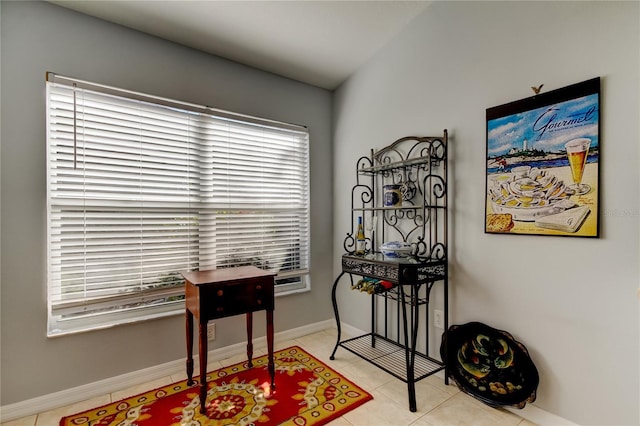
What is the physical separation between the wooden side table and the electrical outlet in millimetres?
1205

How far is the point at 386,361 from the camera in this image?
231 cm

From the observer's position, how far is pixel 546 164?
167 cm

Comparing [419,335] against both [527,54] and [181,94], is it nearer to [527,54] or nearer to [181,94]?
[527,54]

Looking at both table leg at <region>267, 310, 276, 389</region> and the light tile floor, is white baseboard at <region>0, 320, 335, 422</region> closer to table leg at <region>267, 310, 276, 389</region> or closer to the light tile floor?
the light tile floor

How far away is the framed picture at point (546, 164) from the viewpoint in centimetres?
152

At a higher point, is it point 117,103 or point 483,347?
point 117,103

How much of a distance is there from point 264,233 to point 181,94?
1344 millimetres

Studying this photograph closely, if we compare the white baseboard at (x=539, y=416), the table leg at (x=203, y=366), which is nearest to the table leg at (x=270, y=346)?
the table leg at (x=203, y=366)

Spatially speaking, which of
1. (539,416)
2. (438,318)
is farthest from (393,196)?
(539,416)

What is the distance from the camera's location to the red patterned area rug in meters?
1.76

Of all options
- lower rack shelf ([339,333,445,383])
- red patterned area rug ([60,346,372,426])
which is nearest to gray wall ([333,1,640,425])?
lower rack shelf ([339,333,445,383])
